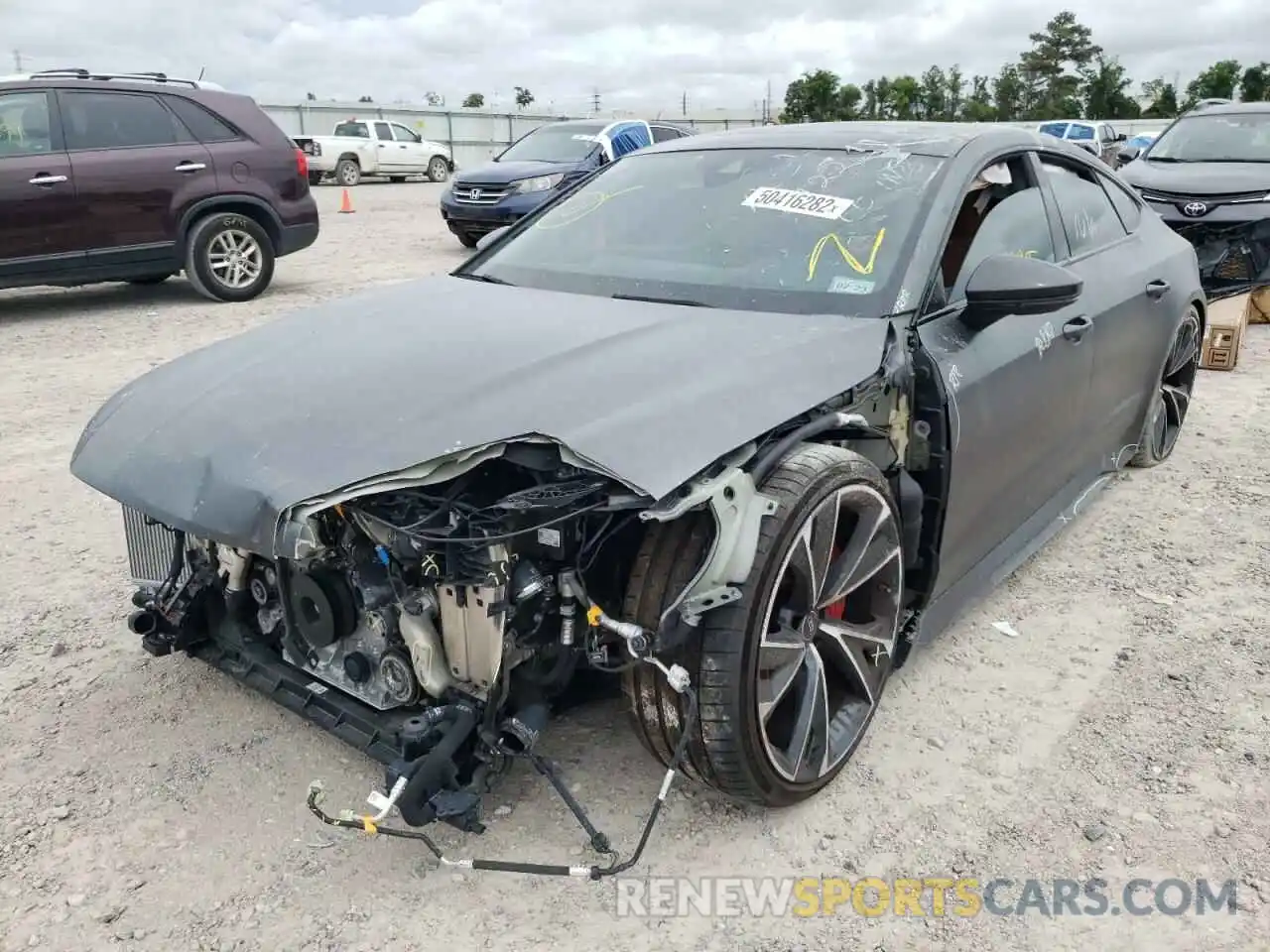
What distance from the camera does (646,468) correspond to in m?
2.12

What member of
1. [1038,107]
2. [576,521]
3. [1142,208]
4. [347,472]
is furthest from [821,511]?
[1038,107]

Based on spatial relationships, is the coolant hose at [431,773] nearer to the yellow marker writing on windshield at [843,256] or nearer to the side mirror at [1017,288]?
the yellow marker writing on windshield at [843,256]

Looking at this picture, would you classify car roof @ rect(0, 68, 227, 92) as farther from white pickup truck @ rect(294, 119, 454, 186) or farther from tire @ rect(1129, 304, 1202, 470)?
white pickup truck @ rect(294, 119, 454, 186)

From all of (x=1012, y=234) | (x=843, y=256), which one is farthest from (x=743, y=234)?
(x=1012, y=234)

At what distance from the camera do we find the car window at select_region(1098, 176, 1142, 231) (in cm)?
439

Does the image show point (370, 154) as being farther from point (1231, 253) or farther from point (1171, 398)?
point (1171, 398)

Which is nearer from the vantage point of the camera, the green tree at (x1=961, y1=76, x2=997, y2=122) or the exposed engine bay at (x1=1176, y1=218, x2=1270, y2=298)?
the exposed engine bay at (x1=1176, y1=218, x2=1270, y2=298)

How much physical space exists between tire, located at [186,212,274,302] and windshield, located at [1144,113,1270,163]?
8.39m

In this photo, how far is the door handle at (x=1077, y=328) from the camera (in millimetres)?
3512

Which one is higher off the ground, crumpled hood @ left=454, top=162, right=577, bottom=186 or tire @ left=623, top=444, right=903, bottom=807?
crumpled hood @ left=454, top=162, right=577, bottom=186

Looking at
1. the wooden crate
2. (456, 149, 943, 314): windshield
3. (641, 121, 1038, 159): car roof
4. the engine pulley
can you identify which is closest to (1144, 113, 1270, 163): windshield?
the wooden crate

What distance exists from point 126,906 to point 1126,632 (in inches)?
123

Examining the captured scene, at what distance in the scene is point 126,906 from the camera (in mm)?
2336

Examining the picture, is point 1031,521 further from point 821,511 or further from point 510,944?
point 510,944
